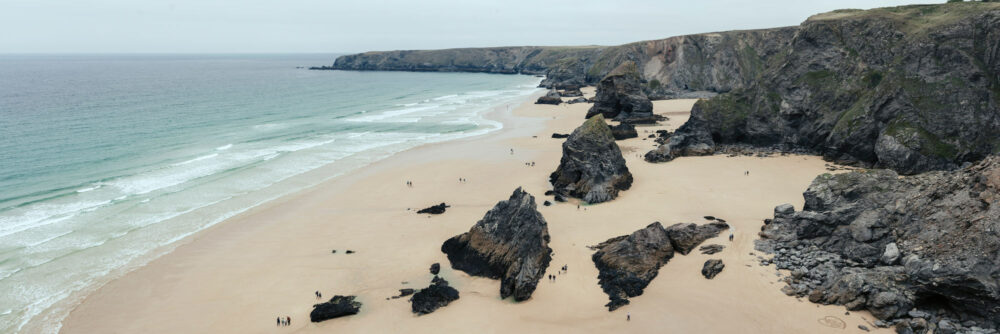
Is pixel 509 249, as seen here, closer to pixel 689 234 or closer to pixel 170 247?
pixel 689 234

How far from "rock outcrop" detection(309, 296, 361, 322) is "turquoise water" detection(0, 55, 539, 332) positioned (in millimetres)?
11651

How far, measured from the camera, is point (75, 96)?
9844 centimetres

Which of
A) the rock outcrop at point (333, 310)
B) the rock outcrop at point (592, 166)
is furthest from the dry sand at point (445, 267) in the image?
the rock outcrop at point (592, 166)

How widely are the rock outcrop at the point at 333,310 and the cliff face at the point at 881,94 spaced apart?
106ft

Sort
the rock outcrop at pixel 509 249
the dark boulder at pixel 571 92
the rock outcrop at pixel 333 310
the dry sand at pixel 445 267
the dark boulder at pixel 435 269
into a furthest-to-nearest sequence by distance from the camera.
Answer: the dark boulder at pixel 571 92
the dark boulder at pixel 435 269
the rock outcrop at pixel 509 249
the rock outcrop at pixel 333 310
the dry sand at pixel 445 267

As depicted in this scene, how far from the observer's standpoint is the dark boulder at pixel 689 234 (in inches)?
895

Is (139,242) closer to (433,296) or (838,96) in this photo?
(433,296)

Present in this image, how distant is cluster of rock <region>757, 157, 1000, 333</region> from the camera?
49.5 ft

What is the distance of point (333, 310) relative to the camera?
65.2 feet

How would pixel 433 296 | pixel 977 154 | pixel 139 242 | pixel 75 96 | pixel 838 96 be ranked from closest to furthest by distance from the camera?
pixel 433 296 → pixel 139 242 → pixel 977 154 → pixel 838 96 → pixel 75 96

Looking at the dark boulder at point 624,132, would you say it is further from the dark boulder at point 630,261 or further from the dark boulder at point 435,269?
the dark boulder at point 435,269

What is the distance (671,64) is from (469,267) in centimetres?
8931

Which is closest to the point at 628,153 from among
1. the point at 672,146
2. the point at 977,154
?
the point at 672,146

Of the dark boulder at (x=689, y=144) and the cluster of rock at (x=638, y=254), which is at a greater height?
the dark boulder at (x=689, y=144)
